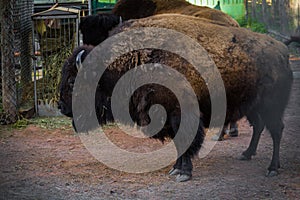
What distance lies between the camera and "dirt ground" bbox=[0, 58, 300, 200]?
5.16 m

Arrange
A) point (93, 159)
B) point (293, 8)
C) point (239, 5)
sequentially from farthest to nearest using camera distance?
point (239, 5) → point (293, 8) → point (93, 159)

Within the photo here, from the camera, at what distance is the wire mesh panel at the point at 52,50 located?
9047mm

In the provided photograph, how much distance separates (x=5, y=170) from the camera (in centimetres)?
609

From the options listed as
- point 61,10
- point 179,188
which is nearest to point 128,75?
point 179,188

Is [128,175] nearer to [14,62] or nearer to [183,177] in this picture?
[183,177]

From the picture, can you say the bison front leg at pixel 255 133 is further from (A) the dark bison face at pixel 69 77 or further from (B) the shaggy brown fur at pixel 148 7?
(B) the shaggy brown fur at pixel 148 7

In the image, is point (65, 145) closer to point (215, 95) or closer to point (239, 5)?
point (215, 95)

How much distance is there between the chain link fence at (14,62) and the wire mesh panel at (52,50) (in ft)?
0.93

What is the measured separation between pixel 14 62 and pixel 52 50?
92 centimetres

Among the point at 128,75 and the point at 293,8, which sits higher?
the point at 293,8

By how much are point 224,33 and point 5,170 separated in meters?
3.00

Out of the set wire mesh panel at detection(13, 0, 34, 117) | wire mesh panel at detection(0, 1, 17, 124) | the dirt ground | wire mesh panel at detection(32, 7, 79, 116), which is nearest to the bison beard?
the dirt ground

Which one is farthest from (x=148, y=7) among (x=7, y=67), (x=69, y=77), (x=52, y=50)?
(x=69, y=77)

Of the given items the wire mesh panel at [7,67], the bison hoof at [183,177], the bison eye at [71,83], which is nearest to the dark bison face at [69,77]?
the bison eye at [71,83]
